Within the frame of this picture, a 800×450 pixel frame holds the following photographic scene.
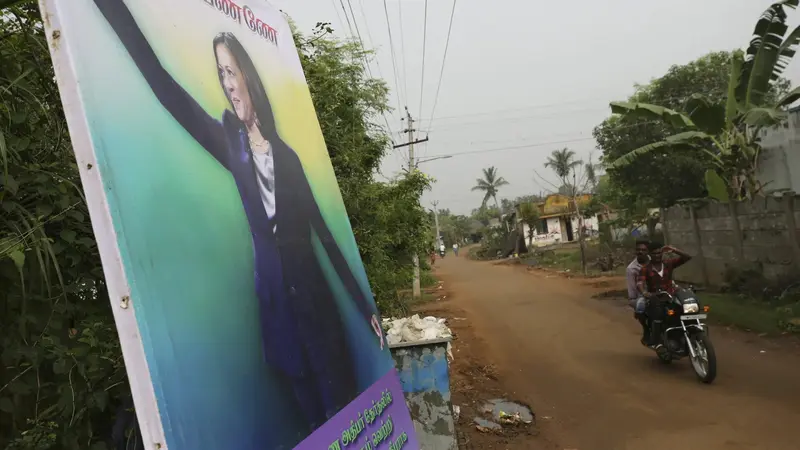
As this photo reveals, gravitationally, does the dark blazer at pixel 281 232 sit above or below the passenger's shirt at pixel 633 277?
above

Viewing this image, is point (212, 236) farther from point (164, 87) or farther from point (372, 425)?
point (372, 425)

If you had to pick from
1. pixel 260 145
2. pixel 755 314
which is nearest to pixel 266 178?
pixel 260 145

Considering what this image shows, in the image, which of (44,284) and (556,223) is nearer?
(44,284)

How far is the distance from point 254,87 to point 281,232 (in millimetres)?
547

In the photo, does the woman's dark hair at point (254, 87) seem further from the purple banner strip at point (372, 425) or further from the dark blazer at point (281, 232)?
the purple banner strip at point (372, 425)

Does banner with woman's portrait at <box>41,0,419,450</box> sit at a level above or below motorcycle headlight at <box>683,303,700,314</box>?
above

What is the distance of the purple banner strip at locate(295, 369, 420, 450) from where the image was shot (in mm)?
1602

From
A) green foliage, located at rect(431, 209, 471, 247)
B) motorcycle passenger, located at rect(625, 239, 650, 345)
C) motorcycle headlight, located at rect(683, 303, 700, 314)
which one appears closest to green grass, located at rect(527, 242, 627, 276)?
motorcycle passenger, located at rect(625, 239, 650, 345)

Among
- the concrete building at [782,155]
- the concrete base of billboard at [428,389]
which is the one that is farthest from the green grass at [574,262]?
the concrete base of billboard at [428,389]

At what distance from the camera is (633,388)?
569 cm

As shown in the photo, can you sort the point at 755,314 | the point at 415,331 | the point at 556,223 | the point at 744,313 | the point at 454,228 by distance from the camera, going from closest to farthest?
the point at 415,331
the point at 755,314
the point at 744,313
the point at 556,223
the point at 454,228

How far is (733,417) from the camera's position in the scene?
14.8 feet

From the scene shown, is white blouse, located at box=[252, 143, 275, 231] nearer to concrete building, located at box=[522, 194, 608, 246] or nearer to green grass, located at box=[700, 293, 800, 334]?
green grass, located at box=[700, 293, 800, 334]

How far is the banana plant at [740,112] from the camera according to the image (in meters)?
9.20
